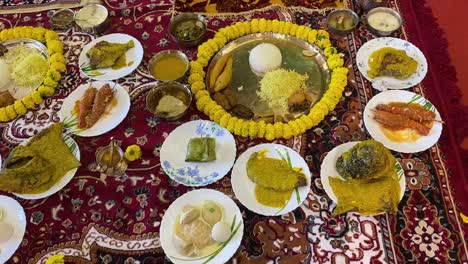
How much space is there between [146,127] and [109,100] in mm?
237

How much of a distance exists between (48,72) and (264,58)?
43.6 inches

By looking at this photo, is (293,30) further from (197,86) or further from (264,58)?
(197,86)

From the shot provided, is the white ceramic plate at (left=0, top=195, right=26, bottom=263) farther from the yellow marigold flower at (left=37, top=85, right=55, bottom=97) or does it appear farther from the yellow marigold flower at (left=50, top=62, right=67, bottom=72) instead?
the yellow marigold flower at (left=50, top=62, right=67, bottom=72)

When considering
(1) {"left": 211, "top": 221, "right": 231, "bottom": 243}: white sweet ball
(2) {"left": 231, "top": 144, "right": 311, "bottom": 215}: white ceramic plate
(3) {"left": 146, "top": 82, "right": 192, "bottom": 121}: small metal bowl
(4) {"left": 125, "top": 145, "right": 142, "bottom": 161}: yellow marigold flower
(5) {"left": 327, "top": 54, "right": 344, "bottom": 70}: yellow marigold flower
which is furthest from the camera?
(5) {"left": 327, "top": 54, "right": 344, "bottom": 70}: yellow marigold flower

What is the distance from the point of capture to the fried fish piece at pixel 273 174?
175 cm

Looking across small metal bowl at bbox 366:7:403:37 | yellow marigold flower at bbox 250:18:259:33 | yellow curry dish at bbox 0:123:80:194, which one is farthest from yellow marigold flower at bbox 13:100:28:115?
small metal bowl at bbox 366:7:403:37

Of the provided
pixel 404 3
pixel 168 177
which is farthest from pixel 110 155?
pixel 404 3

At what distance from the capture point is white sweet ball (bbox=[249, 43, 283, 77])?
6.93 ft

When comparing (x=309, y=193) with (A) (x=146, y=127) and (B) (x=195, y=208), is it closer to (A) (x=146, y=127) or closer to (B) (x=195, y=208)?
(B) (x=195, y=208)

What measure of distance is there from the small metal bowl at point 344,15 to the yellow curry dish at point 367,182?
77cm

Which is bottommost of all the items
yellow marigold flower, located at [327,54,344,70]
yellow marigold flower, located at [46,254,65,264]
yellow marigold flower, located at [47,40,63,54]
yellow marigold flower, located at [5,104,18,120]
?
yellow marigold flower, located at [46,254,65,264]

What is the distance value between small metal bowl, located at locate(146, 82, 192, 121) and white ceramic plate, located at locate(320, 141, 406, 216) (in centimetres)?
69

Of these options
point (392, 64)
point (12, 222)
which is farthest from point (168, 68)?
point (392, 64)

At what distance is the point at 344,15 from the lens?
2352 mm
